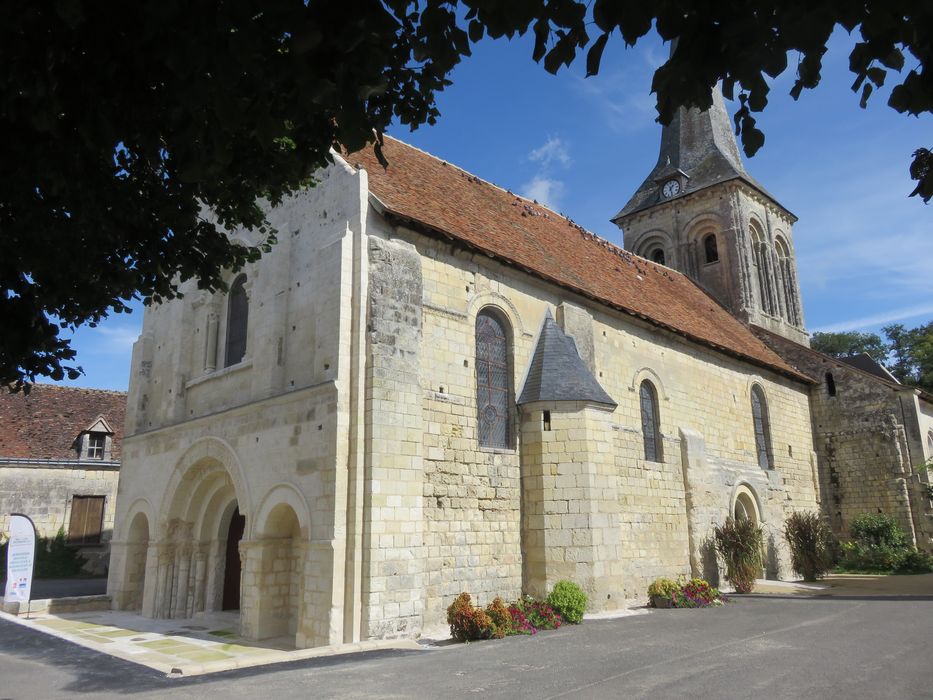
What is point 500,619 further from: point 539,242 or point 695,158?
point 695,158

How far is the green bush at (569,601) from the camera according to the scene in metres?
10.9

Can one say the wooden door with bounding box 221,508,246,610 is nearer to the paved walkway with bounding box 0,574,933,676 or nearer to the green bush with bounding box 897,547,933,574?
the paved walkway with bounding box 0,574,933,676

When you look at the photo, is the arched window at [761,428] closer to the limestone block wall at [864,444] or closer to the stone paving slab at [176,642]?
the limestone block wall at [864,444]

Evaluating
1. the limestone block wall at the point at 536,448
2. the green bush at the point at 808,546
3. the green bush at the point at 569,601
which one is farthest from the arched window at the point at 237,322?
the green bush at the point at 808,546

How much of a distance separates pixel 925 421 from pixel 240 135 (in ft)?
78.1

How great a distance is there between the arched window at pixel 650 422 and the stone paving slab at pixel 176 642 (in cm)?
805

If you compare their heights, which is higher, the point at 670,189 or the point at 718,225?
the point at 670,189

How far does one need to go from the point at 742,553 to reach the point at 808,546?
4065 mm

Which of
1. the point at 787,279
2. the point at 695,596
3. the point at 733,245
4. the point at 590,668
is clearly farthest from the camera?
the point at 787,279

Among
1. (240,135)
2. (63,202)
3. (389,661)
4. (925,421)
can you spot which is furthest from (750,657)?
(925,421)

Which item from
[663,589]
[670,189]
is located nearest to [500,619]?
[663,589]

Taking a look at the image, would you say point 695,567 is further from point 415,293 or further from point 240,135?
point 240,135

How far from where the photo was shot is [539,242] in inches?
621

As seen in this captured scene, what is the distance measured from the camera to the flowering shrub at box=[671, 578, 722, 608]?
12.9m
